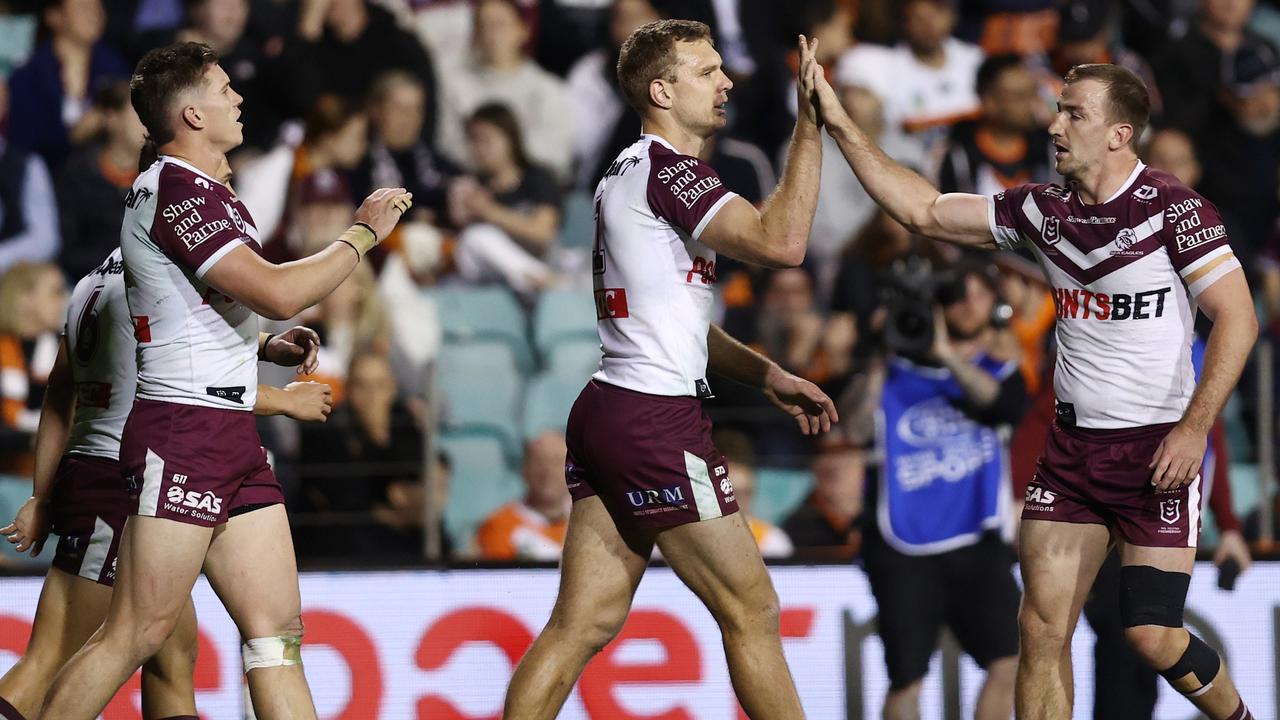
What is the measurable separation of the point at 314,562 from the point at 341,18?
16.5ft

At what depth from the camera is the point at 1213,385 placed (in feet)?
18.2

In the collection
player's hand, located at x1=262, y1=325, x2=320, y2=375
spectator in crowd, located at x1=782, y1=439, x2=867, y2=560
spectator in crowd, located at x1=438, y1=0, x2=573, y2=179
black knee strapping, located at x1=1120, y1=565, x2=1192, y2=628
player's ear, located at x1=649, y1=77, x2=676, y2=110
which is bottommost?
spectator in crowd, located at x1=782, y1=439, x2=867, y2=560

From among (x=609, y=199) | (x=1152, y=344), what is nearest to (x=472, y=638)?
(x=609, y=199)

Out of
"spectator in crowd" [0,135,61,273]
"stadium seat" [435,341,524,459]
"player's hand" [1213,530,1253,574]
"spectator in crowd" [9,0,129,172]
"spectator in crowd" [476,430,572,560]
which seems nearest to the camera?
"player's hand" [1213,530,1253,574]

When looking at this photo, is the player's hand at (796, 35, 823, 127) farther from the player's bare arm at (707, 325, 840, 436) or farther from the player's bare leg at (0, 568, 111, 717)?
the player's bare leg at (0, 568, 111, 717)

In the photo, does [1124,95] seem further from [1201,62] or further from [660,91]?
[1201,62]

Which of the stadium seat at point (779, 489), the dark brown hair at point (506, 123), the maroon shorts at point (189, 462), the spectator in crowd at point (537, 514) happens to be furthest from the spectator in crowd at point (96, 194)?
the maroon shorts at point (189, 462)

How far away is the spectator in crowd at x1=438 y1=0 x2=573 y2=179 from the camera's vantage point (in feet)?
37.2

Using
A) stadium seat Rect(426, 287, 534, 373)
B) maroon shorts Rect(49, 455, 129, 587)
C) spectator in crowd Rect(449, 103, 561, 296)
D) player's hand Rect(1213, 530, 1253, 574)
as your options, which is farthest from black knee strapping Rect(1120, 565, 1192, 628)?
spectator in crowd Rect(449, 103, 561, 296)

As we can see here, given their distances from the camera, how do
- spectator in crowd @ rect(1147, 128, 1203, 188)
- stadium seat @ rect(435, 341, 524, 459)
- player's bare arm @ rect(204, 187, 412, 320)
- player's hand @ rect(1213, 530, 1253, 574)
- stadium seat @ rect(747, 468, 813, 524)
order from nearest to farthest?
player's bare arm @ rect(204, 187, 412, 320), player's hand @ rect(1213, 530, 1253, 574), stadium seat @ rect(747, 468, 813, 524), stadium seat @ rect(435, 341, 524, 459), spectator in crowd @ rect(1147, 128, 1203, 188)

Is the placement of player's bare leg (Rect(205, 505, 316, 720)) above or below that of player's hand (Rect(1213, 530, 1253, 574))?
above

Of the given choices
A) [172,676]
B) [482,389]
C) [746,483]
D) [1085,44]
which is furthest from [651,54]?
[1085,44]

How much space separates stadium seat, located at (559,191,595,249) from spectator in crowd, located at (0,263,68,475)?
3.17 m

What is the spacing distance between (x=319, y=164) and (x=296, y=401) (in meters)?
5.75
